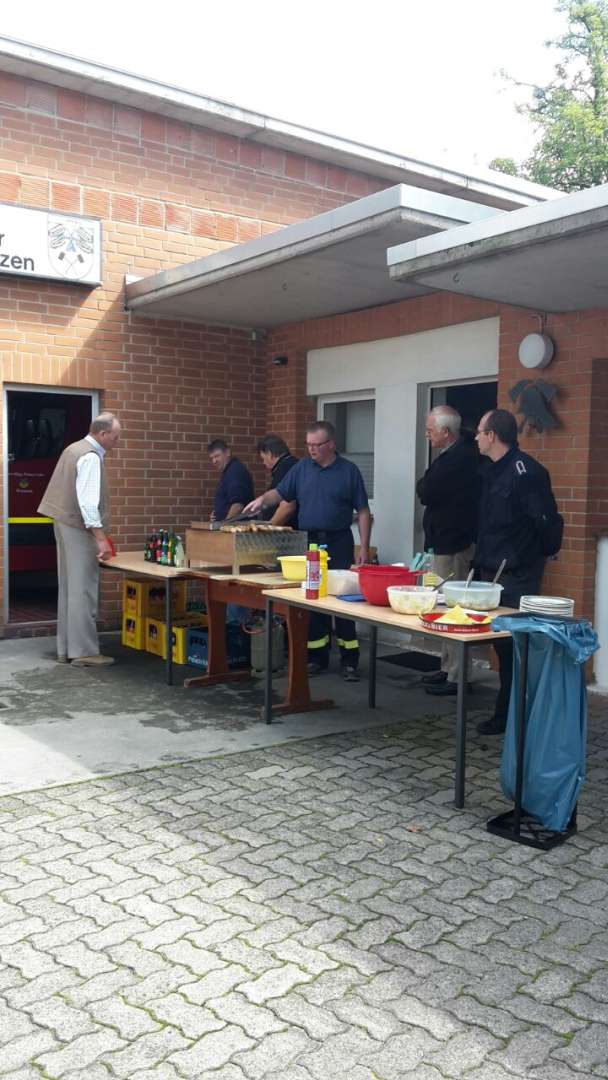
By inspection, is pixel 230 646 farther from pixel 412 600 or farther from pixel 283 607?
pixel 412 600

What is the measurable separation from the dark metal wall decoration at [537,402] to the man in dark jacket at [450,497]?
0.58 meters

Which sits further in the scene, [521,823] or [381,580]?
[381,580]

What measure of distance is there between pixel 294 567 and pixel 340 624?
1.45 m

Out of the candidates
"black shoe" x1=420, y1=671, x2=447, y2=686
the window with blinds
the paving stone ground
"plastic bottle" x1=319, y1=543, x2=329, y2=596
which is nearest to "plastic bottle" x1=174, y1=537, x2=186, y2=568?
"plastic bottle" x1=319, y1=543, x2=329, y2=596

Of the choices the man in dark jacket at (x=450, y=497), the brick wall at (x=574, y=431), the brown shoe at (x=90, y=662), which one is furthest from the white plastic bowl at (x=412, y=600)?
the brown shoe at (x=90, y=662)

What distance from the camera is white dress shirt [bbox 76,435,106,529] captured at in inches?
281

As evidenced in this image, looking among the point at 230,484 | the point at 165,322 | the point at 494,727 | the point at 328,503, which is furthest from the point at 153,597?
the point at 494,727

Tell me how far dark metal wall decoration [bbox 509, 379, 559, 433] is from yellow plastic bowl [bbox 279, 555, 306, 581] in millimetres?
2184

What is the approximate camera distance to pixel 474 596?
476 cm

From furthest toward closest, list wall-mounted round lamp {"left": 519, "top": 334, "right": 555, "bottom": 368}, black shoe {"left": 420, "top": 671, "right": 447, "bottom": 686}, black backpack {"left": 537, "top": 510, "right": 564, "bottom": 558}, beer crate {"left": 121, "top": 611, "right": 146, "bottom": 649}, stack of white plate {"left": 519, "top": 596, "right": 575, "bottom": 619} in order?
beer crate {"left": 121, "top": 611, "right": 146, "bottom": 649}
black shoe {"left": 420, "top": 671, "right": 447, "bottom": 686}
wall-mounted round lamp {"left": 519, "top": 334, "right": 555, "bottom": 368}
black backpack {"left": 537, "top": 510, "right": 564, "bottom": 558}
stack of white plate {"left": 519, "top": 596, "right": 575, "bottom": 619}

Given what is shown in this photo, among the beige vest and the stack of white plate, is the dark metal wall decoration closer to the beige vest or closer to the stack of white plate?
the stack of white plate

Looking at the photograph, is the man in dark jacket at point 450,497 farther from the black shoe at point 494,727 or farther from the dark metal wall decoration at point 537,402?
the black shoe at point 494,727

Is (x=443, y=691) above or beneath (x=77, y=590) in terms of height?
beneath

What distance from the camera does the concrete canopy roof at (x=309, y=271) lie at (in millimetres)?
5852
